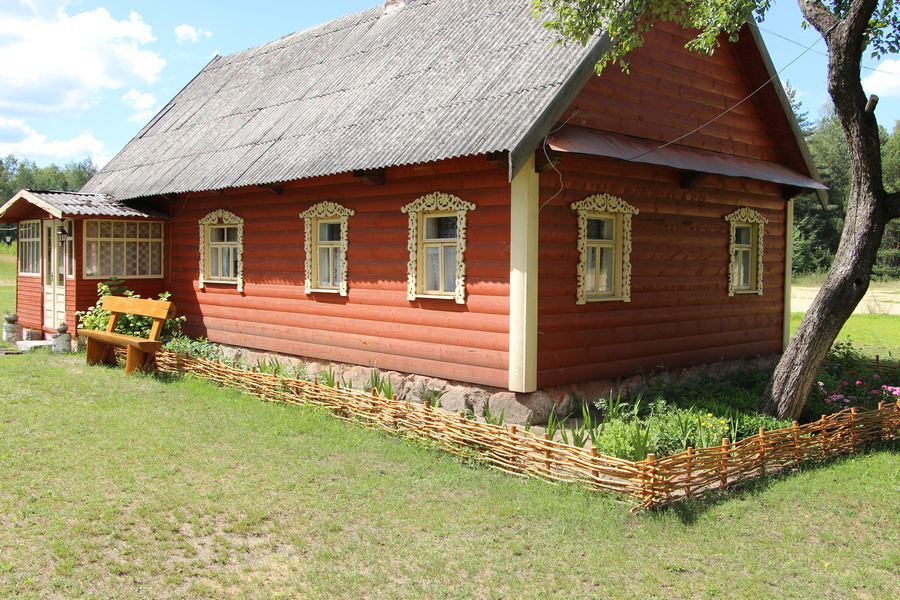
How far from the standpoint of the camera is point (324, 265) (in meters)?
11.3

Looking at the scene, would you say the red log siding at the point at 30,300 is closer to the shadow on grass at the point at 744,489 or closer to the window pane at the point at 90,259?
the window pane at the point at 90,259

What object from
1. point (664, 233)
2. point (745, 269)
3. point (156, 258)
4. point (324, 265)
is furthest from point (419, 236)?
point (156, 258)

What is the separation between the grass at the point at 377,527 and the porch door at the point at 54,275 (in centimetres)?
717

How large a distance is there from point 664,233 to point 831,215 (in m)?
46.7

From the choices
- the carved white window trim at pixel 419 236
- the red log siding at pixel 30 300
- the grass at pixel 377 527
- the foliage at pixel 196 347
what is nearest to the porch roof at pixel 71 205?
the red log siding at pixel 30 300

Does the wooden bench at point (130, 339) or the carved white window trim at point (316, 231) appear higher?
the carved white window trim at point (316, 231)

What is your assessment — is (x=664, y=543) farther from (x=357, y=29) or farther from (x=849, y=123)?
(x=357, y=29)

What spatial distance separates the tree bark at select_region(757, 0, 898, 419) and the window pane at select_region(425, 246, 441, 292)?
4.48m

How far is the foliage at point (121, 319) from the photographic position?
1333cm

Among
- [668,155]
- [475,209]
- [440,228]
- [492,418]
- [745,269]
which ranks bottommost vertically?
[492,418]

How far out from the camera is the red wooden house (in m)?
8.66

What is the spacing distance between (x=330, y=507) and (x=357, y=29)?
453 inches

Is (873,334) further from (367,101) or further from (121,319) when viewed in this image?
(121,319)

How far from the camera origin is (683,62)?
35.8 ft
